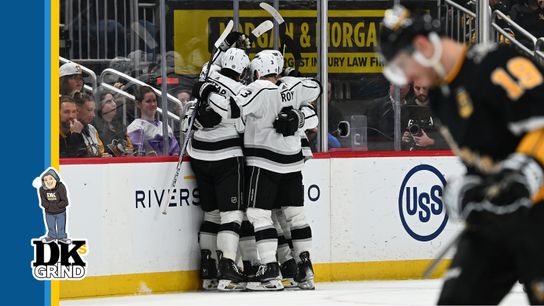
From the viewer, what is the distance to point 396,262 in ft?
34.2

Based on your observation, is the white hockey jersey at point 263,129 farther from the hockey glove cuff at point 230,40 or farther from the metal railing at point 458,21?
the metal railing at point 458,21

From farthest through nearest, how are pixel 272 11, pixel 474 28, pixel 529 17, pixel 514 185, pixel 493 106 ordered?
pixel 529 17 → pixel 474 28 → pixel 272 11 → pixel 493 106 → pixel 514 185

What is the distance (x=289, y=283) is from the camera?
988 cm

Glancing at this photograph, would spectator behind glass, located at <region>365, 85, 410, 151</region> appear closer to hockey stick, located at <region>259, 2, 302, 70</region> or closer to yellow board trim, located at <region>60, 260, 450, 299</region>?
hockey stick, located at <region>259, 2, 302, 70</region>

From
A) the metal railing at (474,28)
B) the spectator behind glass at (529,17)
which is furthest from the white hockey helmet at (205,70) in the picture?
the spectator behind glass at (529,17)

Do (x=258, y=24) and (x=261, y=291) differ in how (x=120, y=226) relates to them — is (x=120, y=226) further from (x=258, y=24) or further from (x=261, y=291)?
(x=258, y=24)

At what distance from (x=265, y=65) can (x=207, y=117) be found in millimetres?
514

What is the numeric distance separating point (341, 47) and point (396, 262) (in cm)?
157

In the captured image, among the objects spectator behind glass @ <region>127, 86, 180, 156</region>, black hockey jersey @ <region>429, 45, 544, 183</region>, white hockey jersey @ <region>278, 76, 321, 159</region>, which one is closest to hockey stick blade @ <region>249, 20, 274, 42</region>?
white hockey jersey @ <region>278, 76, 321, 159</region>

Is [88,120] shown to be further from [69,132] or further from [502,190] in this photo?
[502,190]

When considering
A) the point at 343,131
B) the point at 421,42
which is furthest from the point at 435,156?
the point at 421,42

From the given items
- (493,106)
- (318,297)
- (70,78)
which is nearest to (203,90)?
(70,78)

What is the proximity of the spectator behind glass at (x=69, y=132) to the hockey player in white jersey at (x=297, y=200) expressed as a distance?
1.34 m

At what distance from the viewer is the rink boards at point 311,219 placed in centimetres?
906
